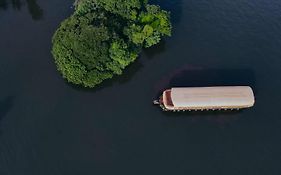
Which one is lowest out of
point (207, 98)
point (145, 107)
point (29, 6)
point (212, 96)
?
point (145, 107)

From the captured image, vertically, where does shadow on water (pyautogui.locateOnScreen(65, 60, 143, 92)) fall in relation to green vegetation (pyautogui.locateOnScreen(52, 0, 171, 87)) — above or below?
below

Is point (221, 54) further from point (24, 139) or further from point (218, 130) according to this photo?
point (24, 139)

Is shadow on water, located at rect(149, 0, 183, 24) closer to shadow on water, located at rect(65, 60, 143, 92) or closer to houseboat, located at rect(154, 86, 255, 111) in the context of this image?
shadow on water, located at rect(65, 60, 143, 92)

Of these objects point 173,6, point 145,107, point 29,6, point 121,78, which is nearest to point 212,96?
point 145,107

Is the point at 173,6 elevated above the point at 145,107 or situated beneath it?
elevated above

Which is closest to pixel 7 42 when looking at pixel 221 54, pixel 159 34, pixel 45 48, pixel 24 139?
pixel 45 48

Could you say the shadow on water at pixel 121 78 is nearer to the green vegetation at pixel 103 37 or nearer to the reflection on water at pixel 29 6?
the green vegetation at pixel 103 37

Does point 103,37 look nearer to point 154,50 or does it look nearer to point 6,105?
point 154,50

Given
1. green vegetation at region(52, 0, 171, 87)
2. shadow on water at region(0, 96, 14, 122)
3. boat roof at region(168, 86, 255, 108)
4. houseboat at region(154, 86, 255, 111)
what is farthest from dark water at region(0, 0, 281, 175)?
green vegetation at region(52, 0, 171, 87)
